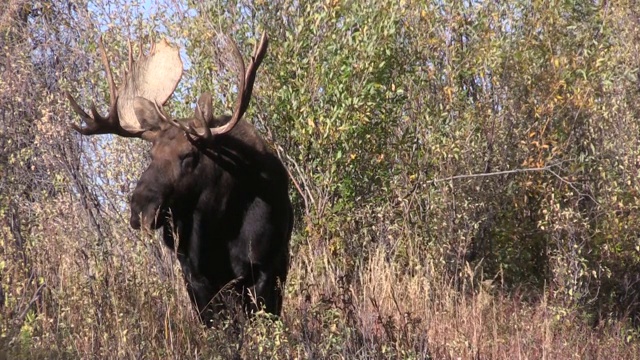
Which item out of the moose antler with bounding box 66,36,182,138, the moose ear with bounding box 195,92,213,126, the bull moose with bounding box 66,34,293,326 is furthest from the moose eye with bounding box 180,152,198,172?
the moose antler with bounding box 66,36,182,138

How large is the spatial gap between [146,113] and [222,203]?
1121 mm

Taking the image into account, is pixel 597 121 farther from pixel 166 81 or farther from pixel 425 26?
pixel 166 81

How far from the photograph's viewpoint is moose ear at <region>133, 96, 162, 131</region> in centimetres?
993

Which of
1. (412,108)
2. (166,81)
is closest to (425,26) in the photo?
(412,108)

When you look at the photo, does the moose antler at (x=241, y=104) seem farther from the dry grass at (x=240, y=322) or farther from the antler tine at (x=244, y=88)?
the dry grass at (x=240, y=322)

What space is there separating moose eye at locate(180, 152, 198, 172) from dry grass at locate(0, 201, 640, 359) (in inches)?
23.8

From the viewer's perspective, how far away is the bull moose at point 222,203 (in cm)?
926

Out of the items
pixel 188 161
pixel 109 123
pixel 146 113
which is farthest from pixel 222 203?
pixel 109 123

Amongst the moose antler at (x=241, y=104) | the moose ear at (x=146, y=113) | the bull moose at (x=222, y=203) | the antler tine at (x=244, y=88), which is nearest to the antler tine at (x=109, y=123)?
the moose ear at (x=146, y=113)

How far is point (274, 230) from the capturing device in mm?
9516

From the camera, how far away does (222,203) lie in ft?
31.0

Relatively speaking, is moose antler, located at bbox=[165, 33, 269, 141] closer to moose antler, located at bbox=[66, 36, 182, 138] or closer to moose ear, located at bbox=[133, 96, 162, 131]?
moose ear, located at bbox=[133, 96, 162, 131]

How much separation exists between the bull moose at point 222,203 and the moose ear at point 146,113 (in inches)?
3.9

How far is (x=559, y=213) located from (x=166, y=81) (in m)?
3.74
